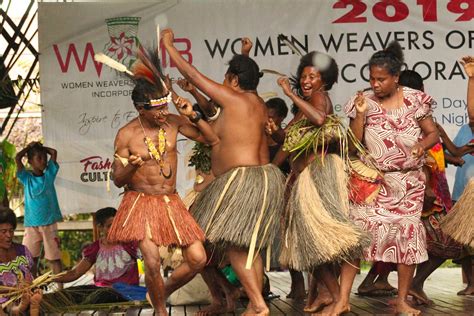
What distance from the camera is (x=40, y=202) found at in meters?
8.31

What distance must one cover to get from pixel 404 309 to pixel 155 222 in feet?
4.58

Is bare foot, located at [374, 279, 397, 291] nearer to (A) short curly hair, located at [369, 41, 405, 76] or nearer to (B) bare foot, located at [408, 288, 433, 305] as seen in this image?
(B) bare foot, located at [408, 288, 433, 305]

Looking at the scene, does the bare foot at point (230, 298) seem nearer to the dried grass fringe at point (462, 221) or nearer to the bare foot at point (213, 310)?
the bare foot at point (213, 310)

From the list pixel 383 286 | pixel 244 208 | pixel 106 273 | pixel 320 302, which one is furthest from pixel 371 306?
pixel 106 273

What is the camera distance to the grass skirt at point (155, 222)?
5441mm

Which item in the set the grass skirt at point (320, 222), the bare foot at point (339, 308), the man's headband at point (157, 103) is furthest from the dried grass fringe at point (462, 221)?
the man's headband at point (157, 103)

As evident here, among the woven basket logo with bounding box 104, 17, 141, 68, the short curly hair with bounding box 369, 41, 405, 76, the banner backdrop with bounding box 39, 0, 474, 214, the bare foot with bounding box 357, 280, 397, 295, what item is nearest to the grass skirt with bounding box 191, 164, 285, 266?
the short curly hair with bounding box 369, 41, 405, 76

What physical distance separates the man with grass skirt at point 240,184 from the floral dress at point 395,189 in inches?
19.0

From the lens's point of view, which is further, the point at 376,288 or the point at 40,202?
the point at 40,202

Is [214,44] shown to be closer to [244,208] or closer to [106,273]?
[106,273]

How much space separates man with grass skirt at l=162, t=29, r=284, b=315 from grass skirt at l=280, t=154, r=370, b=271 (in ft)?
0.47

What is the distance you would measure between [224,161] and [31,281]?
1232 millimetres

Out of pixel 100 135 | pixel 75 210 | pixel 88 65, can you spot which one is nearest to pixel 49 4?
pixel 88 65

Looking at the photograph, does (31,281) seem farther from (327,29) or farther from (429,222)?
(327,29)
